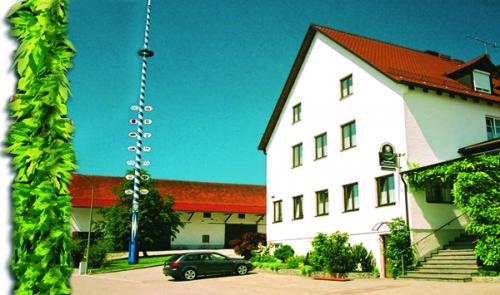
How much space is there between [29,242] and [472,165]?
688 inches

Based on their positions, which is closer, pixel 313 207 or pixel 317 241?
pixel 317 241

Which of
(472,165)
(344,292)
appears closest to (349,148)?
(472,165)

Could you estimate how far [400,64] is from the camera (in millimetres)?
26688

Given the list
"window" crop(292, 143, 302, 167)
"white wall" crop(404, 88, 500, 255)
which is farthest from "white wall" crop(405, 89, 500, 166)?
"window" crop(292, 143, 302, 167)

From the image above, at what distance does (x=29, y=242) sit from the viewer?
205 inches

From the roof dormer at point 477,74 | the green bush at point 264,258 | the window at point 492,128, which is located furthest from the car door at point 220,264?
the roof dormer at point 477,74

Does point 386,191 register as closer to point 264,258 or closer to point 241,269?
point 241,269

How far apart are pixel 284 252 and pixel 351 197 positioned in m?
6.61

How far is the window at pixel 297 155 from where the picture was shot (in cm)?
3083

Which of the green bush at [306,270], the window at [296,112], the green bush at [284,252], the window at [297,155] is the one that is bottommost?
the green bush at [306,270]

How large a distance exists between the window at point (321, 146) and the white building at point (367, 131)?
61 mm

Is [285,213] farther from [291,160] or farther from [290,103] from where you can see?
[290,103]

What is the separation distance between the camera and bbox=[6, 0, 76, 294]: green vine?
516 cm

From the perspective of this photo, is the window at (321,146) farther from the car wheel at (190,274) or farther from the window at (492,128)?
the car wheel at (190,274)
